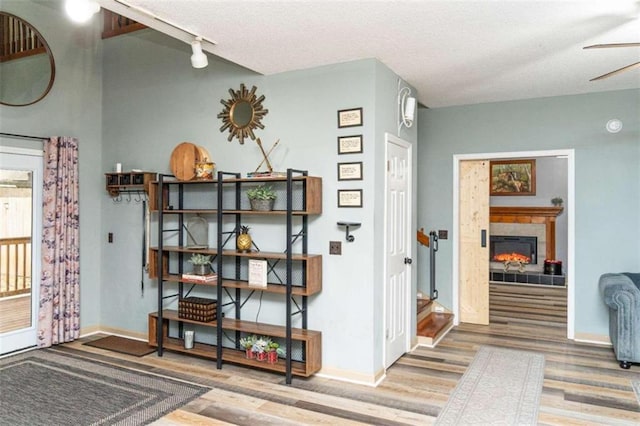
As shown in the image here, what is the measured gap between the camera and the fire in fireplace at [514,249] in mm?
8820

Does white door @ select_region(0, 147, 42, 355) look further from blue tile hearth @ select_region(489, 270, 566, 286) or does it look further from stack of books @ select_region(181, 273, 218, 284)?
blue tile hearth @ select_region(489, 270, 566, 286)

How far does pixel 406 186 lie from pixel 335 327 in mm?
1561

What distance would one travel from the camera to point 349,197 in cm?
371

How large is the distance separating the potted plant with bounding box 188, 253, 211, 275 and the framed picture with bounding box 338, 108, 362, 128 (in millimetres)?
1731

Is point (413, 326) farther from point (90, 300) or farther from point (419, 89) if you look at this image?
point (90, 300)

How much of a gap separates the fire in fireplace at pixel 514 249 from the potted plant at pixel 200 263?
21.9 ft

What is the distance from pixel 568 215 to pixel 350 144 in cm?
271

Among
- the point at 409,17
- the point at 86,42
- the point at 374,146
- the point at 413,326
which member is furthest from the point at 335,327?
the point at 86,42

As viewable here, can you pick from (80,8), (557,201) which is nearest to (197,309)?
(80,8)

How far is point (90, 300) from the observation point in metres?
5.05

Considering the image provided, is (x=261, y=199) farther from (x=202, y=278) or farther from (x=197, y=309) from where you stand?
(x=197, y=309)

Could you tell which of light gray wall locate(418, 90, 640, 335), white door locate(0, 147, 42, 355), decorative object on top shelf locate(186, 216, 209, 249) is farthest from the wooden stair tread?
white door locate(0, 147, 42, 355)

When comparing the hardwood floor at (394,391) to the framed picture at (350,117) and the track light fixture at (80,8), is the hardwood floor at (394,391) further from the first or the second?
the track light fixture at (80,8)

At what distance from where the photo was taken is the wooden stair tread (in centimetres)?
475
